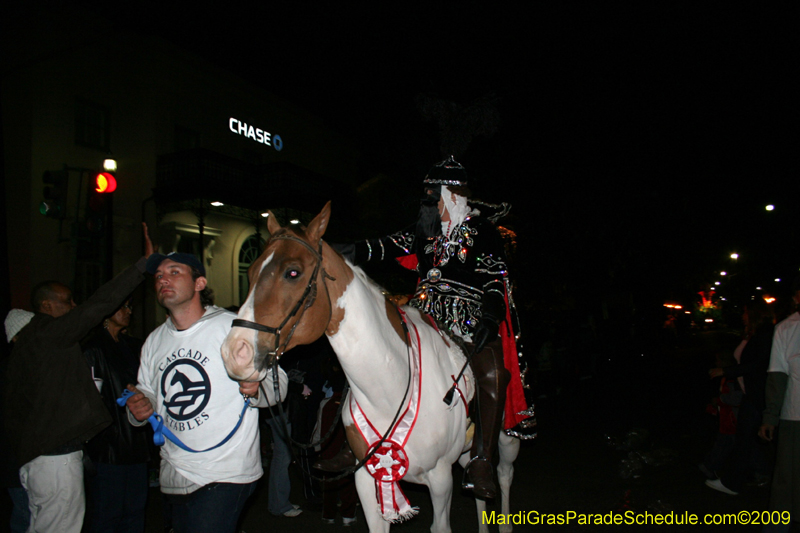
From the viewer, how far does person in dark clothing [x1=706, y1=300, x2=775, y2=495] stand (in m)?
5.73

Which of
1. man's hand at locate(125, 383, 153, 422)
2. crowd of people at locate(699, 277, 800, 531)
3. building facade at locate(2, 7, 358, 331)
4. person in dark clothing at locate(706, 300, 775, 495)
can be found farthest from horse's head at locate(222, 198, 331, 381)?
building facade at locate(2, 7, 358, 331)

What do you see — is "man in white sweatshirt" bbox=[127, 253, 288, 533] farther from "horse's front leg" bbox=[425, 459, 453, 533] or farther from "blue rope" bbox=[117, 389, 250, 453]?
"horse's front leg" bbox=[425, 459, 453, 533]

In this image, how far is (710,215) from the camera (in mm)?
22891

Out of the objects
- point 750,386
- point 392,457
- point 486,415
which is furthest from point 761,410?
point 392,457

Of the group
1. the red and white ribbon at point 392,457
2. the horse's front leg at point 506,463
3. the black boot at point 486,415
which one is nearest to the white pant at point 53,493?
the red and white ribbon at point 392,457

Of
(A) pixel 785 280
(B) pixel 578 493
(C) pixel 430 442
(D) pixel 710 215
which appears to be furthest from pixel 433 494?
(A) pixel 785 280

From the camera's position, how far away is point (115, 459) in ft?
12.3

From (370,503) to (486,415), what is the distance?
95 centimetres

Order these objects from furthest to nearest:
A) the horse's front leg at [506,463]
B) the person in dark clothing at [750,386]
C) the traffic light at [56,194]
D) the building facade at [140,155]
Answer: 1. the building facade at [140,155]
2. the traffic light at [56,194]
3. the person in dark clothing at [750,386]
4. the horse's front leg at [506,463]

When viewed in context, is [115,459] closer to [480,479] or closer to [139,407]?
[139,407]

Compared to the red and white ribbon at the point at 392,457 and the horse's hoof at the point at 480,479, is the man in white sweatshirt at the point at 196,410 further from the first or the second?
the horse's hoof at the point at 480,479

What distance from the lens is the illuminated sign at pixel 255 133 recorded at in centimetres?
1994

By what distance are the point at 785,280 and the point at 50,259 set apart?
101 feet

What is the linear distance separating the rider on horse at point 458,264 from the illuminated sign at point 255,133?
18096 mm
